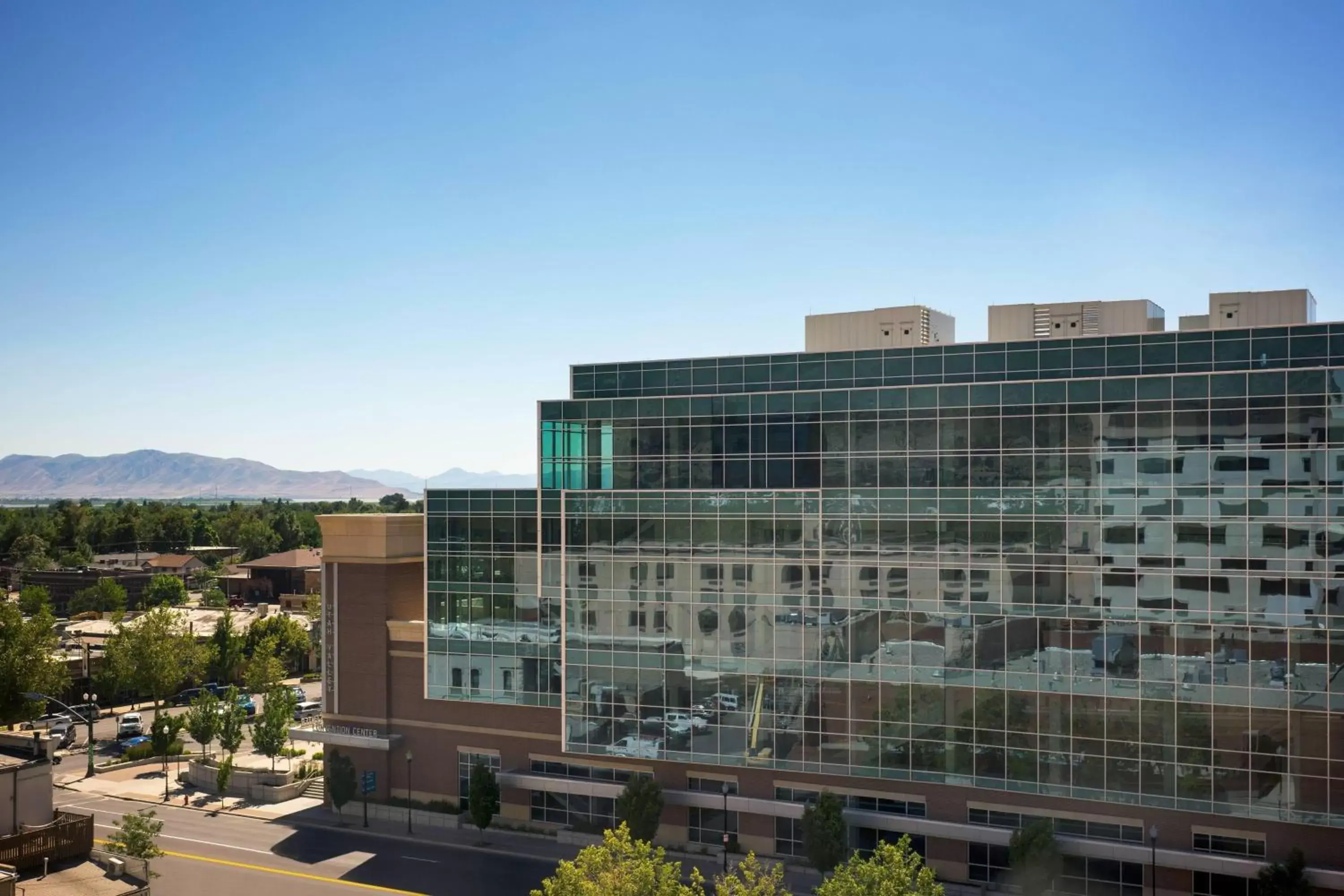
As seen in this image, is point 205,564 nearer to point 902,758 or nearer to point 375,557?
point 375,557

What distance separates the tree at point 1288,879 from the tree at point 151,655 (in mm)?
77525

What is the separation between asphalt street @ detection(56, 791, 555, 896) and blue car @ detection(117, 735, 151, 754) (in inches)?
718

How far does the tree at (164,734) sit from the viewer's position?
256ft

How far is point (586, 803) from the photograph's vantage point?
59.2 meters

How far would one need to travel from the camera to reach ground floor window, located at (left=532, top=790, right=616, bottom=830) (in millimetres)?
58656

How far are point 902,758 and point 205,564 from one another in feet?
528

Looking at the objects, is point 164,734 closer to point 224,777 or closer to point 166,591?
point 224,777

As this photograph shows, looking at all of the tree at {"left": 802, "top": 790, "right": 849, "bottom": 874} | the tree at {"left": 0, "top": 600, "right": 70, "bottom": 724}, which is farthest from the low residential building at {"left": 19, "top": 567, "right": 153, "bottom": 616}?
the tree at {"left": 802, "top": 790, "right": 849, "bottom": 874}

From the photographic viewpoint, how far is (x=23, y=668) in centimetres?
7700

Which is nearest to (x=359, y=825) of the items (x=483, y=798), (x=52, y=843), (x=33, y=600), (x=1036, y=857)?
(x=483, y=798)

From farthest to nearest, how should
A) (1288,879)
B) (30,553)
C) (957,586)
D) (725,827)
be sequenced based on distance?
(30,553) < (725,827) < (957,586) < (1288,879)

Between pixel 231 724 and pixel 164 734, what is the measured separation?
7.36 m

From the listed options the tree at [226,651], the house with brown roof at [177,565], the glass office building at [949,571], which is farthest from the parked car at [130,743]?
the house with brown roof at [177,565]

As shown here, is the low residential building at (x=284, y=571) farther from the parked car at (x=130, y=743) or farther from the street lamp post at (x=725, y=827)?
the street lamp post at (x=725, y=827)
